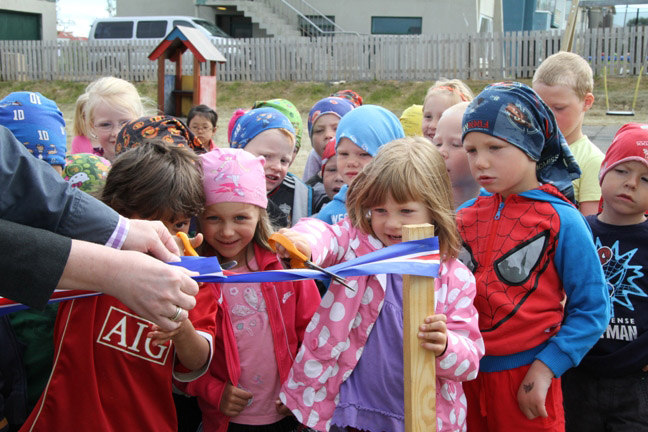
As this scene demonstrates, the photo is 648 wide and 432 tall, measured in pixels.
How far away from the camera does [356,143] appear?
3.50 m

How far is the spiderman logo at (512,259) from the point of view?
8.58 ft

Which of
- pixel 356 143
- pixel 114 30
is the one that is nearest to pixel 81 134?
pixel 356 143

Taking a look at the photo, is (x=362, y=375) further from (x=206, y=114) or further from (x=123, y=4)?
(x=123, y=4)

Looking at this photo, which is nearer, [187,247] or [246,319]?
[187,247]

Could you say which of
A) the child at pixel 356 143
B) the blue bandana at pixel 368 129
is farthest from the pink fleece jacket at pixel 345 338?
the blue bandana at pixel 368 129

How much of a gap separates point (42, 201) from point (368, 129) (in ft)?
6.51

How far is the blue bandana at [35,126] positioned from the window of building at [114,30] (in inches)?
917

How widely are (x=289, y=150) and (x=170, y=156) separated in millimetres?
1397

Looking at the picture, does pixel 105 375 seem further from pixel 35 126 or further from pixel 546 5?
pixel 546 5

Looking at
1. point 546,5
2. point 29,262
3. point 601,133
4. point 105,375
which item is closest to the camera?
point 29,262

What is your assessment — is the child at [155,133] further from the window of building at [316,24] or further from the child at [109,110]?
the window of building at [316,24]

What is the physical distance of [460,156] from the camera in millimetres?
3521

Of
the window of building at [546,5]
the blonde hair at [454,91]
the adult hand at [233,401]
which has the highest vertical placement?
the window of building at [546,5]

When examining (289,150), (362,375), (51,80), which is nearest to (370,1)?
(51,80)
